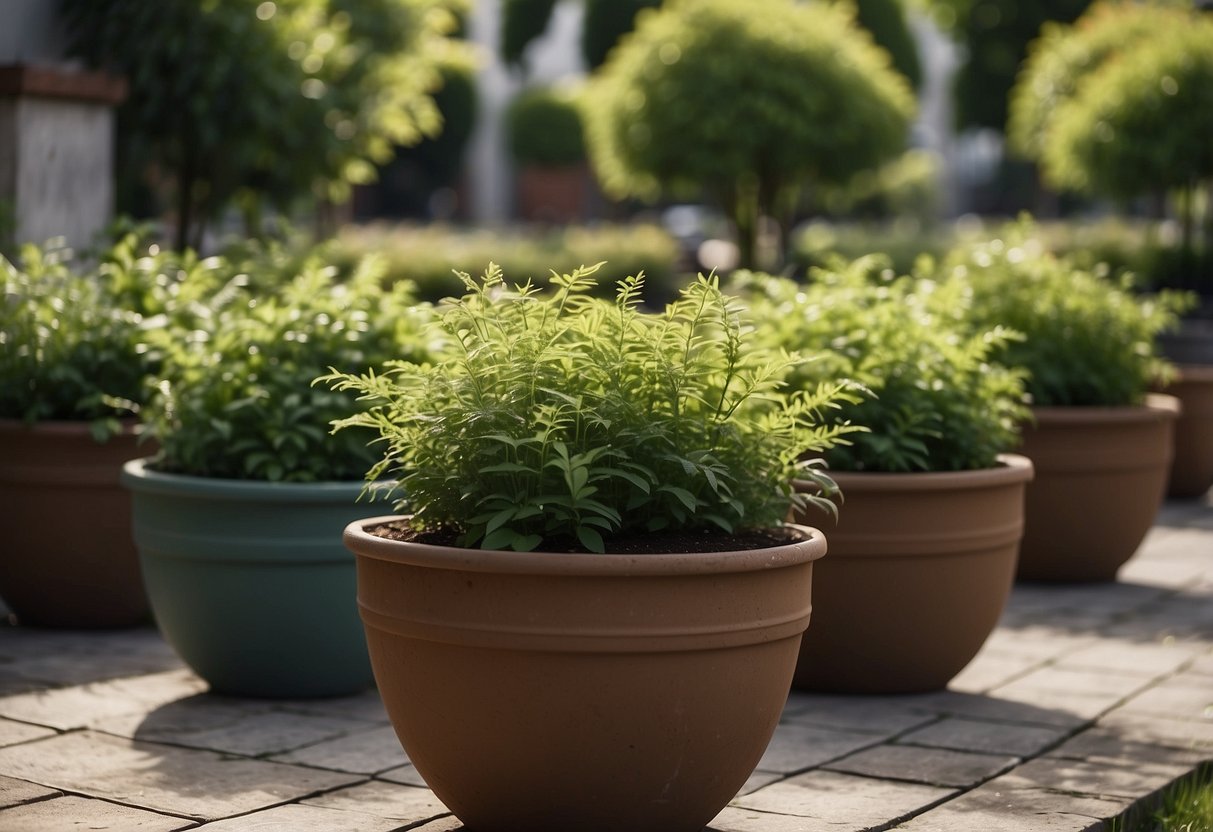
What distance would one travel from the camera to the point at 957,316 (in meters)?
5.16

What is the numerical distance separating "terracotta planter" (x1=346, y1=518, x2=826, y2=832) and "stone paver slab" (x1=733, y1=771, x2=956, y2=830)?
15.1 inches

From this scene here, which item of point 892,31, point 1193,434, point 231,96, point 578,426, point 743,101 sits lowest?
Answer: point 1193,434

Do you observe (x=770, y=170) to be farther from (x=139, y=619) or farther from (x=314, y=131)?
(x=139, y=619)

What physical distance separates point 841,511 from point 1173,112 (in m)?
8.76

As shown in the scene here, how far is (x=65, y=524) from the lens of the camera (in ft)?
17.3

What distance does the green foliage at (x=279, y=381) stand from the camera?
4.47 m

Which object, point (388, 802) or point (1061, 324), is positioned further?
point (1061, 324)

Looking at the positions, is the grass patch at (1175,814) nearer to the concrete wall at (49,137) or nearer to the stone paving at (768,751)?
the stone paving at (768,751)

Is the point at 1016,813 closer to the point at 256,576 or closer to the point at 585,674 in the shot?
the point at 585,674

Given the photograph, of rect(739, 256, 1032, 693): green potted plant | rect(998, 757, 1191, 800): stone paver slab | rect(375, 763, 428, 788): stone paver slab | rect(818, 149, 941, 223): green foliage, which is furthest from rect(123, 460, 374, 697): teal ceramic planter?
rect(818, 149, 941, 223): green foliage

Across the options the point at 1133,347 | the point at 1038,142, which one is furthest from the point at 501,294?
the point at 1038,142

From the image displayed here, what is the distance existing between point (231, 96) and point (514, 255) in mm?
11818

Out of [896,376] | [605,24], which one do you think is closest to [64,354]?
[896,376]

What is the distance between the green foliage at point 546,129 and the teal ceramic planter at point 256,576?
36426 mm
